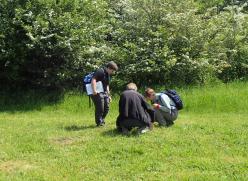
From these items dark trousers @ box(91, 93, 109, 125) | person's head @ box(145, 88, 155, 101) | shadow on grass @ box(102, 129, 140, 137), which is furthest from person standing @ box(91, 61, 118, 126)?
person's head @ box(145, 88, 155, 101)

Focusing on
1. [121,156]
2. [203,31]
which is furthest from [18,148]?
→ [203,31]

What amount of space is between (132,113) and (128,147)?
3.63 ft

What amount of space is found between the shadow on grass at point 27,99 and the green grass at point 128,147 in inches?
30.5

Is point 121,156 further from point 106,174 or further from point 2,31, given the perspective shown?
point 2,31

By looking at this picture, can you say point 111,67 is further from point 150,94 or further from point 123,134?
point 123,134

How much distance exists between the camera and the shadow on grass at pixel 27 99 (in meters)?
15.2

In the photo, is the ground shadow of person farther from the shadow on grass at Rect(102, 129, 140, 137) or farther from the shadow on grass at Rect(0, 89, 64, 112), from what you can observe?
the shadow on grass at Rect(0, 89, 64, 112)

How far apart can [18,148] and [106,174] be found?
2.47 meters

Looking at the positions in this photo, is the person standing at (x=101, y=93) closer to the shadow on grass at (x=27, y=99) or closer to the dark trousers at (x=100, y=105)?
the dark trousers at (x=100, y=105)

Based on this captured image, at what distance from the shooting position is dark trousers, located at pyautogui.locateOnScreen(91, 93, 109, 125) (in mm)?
11516

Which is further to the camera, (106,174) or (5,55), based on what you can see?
(5,55)

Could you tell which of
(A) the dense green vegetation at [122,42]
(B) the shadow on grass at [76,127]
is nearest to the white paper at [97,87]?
(B) the shadow on grass at [76,127]

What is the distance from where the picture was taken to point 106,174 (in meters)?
8.32

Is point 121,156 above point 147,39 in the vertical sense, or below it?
below
